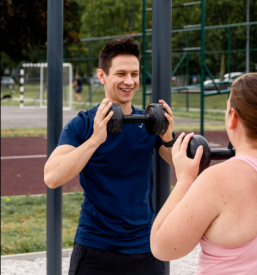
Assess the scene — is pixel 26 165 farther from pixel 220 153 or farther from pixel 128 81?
pixel 220 153

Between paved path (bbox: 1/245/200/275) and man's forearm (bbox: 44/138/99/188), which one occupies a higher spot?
man's forearm (bbox: 44/138/99/188)

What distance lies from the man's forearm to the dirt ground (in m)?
5.08

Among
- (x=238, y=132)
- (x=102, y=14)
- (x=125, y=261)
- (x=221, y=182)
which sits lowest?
(x=125, y=261)

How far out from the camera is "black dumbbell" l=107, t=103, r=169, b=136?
2.06 m

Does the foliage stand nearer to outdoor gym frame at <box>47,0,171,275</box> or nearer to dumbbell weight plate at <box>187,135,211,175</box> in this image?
outdoor gym frame at <box>47,0,171,275</box>

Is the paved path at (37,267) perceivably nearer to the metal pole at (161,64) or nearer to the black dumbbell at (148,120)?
the metal pole at (161,64)

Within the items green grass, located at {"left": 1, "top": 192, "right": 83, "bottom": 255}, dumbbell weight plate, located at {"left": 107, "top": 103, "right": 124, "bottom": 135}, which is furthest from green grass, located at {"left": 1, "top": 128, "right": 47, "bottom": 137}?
dumbbell weight plate, located at {"left": 107, "top": 103, "right": 124, "bottom": 135}

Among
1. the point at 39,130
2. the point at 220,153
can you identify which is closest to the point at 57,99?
the point at 220,153

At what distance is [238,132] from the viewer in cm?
151

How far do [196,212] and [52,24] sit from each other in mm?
1791

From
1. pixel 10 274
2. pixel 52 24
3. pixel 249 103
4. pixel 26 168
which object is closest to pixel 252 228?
pixel 249 103

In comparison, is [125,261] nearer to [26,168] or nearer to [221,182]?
[221,182]

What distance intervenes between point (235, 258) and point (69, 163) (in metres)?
0.96

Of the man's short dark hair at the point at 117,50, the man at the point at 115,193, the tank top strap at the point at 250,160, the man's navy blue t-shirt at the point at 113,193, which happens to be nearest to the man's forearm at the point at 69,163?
the man at the point at 115,193
